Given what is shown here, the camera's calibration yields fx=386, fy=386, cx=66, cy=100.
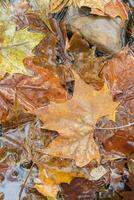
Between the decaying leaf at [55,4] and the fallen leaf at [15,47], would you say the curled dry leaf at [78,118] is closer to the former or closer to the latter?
the fallen leaf at [15,47]

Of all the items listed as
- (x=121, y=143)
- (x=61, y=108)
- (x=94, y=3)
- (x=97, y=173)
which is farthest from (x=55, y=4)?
(x=97, y=173)

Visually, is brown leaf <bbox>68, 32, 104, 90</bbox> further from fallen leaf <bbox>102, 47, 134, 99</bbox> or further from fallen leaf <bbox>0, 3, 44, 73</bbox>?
fallen leaf <bbox>0, 3, 44, 73</bbox>

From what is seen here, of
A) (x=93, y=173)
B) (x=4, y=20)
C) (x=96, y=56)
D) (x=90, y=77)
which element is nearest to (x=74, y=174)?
(x=93, y=173)

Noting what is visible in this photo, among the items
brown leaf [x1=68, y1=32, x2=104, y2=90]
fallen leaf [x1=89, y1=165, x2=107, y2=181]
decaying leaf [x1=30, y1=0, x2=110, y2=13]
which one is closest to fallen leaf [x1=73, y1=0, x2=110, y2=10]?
decaying leaf [x1=30, y1=0, x2=110, y2=13]

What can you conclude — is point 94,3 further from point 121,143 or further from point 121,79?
point 121,143

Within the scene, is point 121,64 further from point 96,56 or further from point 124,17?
point 124,17

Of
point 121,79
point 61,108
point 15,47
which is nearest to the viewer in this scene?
point 61,108
